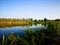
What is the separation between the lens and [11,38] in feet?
10.6

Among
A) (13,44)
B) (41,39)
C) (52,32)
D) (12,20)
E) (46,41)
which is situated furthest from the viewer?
(12,20)

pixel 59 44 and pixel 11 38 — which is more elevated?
pixel 11 38

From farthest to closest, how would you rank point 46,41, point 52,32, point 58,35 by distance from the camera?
point 58,35 < point 52,32 < point 46,41

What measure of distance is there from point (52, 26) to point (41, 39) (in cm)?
156

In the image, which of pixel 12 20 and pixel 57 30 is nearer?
pixel 57 30

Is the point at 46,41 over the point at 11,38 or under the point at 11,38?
under

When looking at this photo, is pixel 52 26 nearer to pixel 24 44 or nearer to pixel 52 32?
pixel 52 32

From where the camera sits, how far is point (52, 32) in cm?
497

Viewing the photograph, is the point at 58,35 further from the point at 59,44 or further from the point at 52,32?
the point at 59,44

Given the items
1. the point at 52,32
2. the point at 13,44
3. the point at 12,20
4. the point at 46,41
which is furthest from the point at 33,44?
the point at 12,20

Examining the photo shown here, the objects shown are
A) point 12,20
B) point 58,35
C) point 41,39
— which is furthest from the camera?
point 12,20

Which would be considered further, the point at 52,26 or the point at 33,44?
the point at 52,26

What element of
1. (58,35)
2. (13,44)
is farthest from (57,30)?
(13,44)

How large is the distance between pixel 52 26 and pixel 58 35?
46 cm
